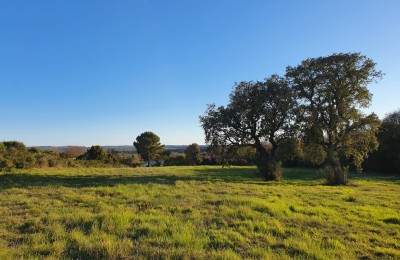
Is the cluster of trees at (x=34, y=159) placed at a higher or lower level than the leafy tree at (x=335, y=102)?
lower

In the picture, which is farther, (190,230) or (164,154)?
(164,154)

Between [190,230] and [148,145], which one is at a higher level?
[148,145]

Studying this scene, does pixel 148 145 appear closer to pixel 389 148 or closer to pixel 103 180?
pixel 389 148

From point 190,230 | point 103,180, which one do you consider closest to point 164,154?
point 103,180

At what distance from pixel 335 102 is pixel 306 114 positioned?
9.79 feet

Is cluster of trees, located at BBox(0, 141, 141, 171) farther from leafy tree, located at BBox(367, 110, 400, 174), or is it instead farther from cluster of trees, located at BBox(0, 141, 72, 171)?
leafy tree, located at BBox(367, 110, 400, 174)

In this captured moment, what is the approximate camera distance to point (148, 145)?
260 feet

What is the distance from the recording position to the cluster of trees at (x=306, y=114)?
2770 centimetres

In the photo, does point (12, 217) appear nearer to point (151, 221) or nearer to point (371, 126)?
point (151, 221)

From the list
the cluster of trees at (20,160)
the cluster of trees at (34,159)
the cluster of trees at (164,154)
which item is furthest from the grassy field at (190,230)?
the cluster of trees at (164,154)

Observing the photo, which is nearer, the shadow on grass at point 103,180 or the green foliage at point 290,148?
the shadow on grass at point 103,180

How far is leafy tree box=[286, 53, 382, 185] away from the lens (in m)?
27.6

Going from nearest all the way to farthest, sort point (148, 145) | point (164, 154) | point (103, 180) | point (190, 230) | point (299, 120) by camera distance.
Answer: point (190, 230) → point (103, 180) → point (299, 120) → point (148, 145) → point (164, 154)

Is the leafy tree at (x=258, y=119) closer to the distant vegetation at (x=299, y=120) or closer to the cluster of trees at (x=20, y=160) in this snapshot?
the distant vegetation at (x=299, y=120)
